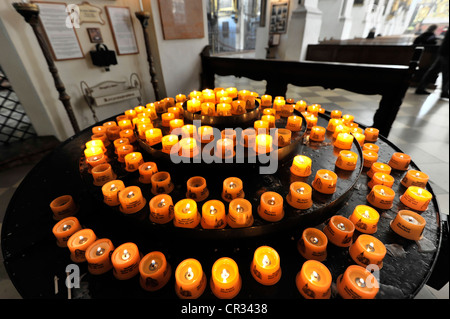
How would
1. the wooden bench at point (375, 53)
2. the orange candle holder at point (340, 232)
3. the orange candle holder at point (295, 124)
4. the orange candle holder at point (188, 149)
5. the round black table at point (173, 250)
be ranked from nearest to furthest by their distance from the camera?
the round black table at point (173, 250) < the orange candle holder at point (340, 232) < the orange candle holder at point (188, 149) < the orange candle holder at point (295, 124) < the wooden bench at point (375, 53)

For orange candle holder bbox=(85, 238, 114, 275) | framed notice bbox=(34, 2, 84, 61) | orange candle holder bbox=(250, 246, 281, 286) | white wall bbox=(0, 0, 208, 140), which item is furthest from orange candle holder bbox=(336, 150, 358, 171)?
framed notice bbox=(34, 2, 84, 61)

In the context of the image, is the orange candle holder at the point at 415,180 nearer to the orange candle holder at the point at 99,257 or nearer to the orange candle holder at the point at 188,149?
the orange candle holder at the point at 188,149

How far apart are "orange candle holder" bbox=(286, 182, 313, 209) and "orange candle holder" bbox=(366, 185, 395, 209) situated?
0.41 m

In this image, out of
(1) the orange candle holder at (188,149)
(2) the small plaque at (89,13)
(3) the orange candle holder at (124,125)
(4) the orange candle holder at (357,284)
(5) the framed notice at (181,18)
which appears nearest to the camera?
(4) the orange candle holder at (357,284)

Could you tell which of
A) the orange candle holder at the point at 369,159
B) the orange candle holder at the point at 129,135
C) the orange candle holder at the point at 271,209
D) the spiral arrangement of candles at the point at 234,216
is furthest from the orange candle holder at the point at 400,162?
the orange candle holder at the point at 129,135

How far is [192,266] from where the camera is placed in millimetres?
842

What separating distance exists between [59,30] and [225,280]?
11.7 feet

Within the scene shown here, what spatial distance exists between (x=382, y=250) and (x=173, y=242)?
3.09 ft

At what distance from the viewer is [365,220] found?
1.00 metres

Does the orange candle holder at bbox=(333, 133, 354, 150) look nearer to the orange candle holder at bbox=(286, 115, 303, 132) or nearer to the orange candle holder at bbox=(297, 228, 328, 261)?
the orange candle holder at bbox=(286, 115, 303, 132)

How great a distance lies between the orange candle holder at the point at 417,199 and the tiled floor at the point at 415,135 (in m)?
0.28

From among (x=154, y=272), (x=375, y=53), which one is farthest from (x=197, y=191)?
(x=375, y=53)

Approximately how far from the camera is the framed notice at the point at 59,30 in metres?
2.55
